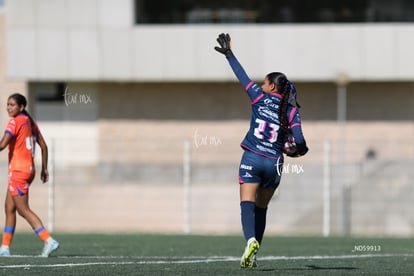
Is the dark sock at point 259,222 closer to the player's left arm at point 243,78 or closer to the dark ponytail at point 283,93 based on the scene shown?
the dark ponytail at point 283,93

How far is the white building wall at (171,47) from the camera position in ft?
108

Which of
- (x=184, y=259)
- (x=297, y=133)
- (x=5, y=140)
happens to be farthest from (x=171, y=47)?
(x=297, y=133)

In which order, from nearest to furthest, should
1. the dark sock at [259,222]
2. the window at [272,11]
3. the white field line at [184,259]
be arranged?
1. the dark sock at [259,222]
2. the white field line at [184,259]
3. the window at [272,11]

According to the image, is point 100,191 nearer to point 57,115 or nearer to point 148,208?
point 148,208

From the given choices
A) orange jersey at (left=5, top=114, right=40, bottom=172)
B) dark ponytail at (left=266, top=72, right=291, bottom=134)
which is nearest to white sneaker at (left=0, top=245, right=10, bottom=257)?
orange jersey at (left=5, top=114, right=40, bottom=172)

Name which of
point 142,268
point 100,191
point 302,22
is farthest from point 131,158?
point 142,268

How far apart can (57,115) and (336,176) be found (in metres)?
11.6

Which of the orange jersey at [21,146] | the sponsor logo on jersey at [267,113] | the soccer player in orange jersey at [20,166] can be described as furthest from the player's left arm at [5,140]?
the sponsor logo on jersey at [267,113]

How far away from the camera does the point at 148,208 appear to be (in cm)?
2700

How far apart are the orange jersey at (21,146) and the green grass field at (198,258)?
1.04 meters

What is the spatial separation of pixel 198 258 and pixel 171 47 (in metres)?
20.7

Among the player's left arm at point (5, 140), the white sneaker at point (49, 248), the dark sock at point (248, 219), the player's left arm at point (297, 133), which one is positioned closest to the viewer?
the dark sock at point (248, 219)

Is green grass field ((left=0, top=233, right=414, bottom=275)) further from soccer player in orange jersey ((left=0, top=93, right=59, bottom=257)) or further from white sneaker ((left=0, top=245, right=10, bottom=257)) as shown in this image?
soccer player in orange jersey ((left=0, top=93, right=59, bottom=257))

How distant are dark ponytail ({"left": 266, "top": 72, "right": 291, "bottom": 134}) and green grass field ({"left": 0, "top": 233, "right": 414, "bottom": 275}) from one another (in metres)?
1.42
